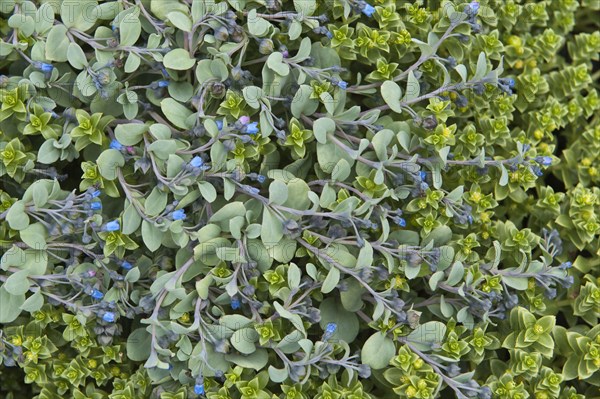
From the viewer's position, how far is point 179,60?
7.18 ft

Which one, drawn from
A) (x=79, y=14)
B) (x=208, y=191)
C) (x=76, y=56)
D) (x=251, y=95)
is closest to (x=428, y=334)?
(x=208, y=191)

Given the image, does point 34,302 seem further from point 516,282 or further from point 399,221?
point 516,282

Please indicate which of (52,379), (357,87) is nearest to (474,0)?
(357,87)

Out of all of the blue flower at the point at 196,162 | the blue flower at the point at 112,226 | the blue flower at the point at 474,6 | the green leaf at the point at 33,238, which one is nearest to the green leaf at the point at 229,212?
the blue flower at the point at 196,162

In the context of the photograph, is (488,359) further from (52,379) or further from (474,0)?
(52,379)

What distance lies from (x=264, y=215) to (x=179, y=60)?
557 millimetres

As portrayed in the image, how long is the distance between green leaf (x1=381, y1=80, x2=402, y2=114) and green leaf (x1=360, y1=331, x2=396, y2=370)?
0.73 metres

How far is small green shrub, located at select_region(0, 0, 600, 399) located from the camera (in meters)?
2.15

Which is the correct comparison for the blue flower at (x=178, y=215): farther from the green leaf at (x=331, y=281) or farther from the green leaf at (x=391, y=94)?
the green leaf at (x=391, y=94)


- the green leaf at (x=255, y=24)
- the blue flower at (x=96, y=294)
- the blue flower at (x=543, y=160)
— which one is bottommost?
the blue flower at (x=96, y=294)

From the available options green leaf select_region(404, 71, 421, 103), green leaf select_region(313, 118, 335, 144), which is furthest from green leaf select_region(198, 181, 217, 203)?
green leaf select_region(404, 71, 421, 103)

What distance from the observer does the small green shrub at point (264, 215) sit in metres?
2.15

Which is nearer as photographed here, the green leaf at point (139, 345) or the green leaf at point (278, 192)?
the green leaf at point (278, 192)

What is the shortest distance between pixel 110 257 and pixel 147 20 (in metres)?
0.80
